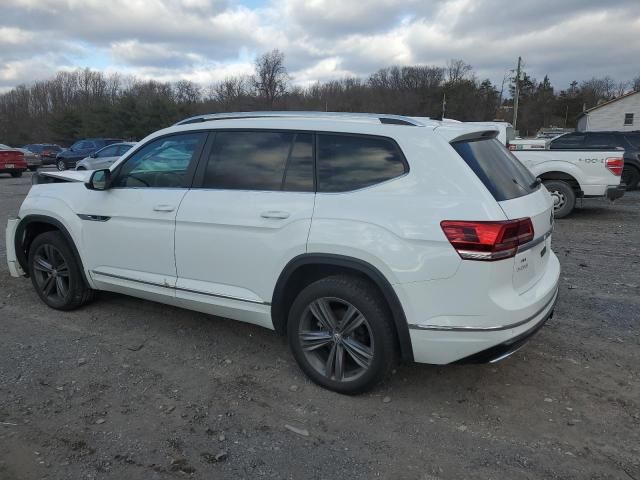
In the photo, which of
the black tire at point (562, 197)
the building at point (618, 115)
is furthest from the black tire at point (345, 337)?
the building at point (618, 115)

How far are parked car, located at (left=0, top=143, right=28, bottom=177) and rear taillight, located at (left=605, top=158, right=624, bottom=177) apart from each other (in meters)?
22.0

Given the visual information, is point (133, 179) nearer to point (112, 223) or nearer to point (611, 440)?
point (112, 223)

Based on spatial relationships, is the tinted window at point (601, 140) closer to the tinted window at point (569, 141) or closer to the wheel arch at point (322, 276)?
the tinted window at point (569, 141)

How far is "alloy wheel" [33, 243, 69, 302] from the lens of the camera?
478cm

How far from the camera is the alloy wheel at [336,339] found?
3.23 meters

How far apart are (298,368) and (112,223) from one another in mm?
1978

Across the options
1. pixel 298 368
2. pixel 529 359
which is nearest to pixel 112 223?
pixel 298 368

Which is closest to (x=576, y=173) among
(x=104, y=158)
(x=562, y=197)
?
(x=562, y=197)

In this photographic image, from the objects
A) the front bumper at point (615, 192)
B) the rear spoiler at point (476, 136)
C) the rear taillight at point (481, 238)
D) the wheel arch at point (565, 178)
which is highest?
the rear spoiler at point (476, 136)

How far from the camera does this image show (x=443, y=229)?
9.27 feet

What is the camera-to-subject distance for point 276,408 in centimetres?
324

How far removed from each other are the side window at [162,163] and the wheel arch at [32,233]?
78 cm

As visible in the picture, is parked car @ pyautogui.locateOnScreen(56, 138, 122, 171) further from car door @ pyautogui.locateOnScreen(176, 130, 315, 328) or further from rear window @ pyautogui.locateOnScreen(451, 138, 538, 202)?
rear window @ pyautogui.locateOnScreen(451, 138, 538, 202)

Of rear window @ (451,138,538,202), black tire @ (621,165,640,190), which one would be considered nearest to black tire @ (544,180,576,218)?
black tire @ (621,165,640,190)
